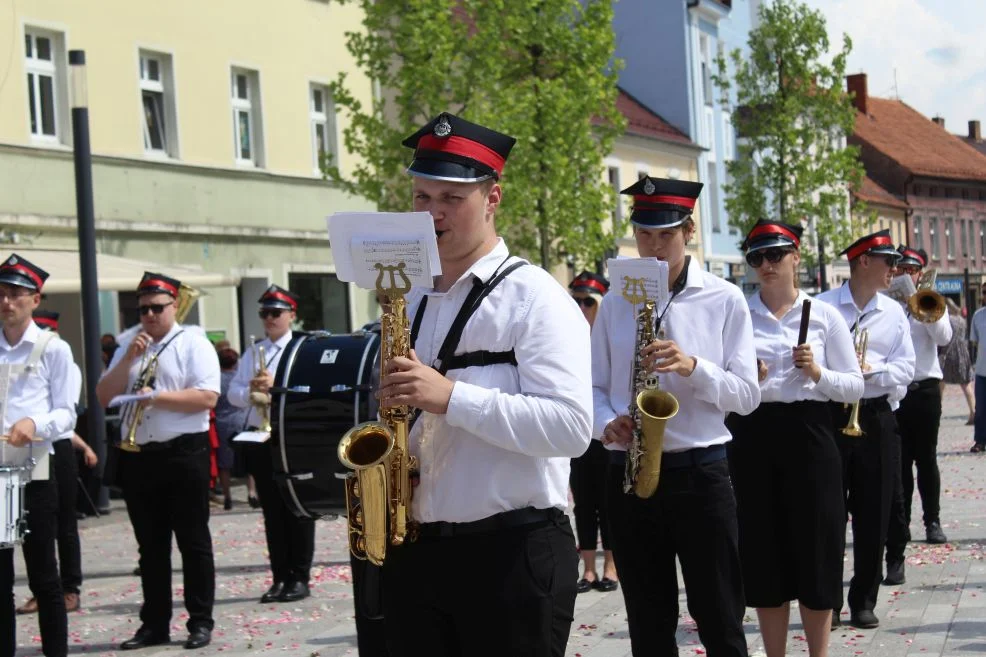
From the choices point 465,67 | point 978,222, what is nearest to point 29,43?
point 465,67

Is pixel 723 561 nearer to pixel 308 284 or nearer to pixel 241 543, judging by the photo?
pixel 241 543

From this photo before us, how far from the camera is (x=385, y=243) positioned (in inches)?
160

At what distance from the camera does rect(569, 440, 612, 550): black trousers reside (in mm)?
10258

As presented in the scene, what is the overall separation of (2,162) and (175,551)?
959 centimetres

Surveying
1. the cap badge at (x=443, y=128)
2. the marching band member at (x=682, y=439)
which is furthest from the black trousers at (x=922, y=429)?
the cap badge at (x=443, y=128)

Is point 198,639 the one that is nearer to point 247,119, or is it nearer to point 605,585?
point 605,585

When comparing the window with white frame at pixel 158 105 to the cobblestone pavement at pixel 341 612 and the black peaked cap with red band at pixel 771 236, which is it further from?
the black peaked cap with red band at pixel 771 236

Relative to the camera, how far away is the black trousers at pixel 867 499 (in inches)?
333

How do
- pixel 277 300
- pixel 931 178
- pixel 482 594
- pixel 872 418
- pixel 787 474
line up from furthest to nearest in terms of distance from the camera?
pixel 931 178, pixel 277 300, pixel 872 418, pixel 787 474, pixel 482 594

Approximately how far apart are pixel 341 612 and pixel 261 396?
1710 mm

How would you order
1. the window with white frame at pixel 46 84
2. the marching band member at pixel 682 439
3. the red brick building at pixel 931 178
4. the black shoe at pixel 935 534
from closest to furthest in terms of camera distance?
the marching band member at pixel 682 439, the black shoe at pixel 935 534, the window with white frame at pixel 46 84, the red brick building at pixel 931 178

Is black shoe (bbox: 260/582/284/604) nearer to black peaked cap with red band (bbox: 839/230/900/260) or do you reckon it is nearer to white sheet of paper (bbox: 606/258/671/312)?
black peaked cap with red band (bbox: 839/230/900/260)

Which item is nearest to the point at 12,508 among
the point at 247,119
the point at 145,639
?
the point at 145,639

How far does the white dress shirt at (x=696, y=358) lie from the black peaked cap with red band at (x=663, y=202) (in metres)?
0.23
